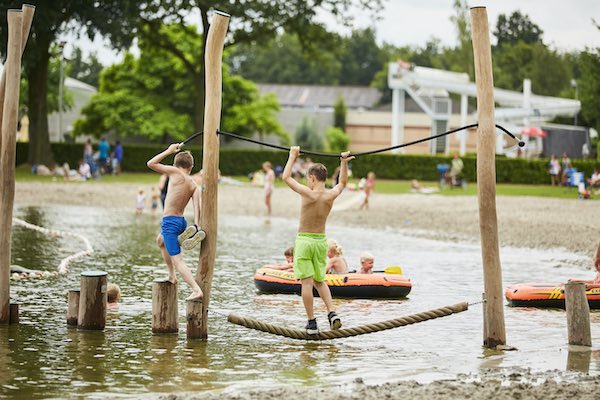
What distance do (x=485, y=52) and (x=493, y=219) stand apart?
5.93ft

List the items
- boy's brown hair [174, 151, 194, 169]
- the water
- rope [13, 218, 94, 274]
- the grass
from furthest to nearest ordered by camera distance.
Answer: the grass, rope [13, 218, 94, 274], boy's brown hair [174, 151, 194, 169], the water

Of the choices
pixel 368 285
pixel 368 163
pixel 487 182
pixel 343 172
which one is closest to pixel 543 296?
pixel 368 285

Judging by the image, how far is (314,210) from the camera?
40.8 feet

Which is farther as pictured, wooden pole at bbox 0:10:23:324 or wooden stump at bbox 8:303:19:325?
wooden stump at bbox 8:303:19:325

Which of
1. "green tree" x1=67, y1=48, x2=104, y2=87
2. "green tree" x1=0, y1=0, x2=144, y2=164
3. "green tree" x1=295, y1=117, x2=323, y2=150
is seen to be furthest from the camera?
"green tree" x1=67, y1=48, x2=104, y2=87

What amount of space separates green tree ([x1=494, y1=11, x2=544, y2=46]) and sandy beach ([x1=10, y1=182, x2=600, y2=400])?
85.1 meters

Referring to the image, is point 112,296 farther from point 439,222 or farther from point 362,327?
point 439,222

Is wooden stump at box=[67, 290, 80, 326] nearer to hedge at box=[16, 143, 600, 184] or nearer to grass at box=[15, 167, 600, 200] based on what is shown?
grass at box=[15, 167, 600, 200]

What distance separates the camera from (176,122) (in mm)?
73750

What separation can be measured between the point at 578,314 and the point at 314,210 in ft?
10.2

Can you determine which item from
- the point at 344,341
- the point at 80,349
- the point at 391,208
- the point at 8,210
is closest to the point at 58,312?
the point at 8,210

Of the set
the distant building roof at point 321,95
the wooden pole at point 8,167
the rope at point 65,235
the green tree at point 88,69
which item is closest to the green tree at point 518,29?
the distant building roof at point 321,95

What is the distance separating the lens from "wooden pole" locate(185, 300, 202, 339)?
40.8 feet

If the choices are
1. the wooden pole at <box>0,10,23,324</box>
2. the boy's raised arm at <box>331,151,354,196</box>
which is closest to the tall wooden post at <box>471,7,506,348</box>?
the boy's raised arm at <box>331,151,354,196</box>
